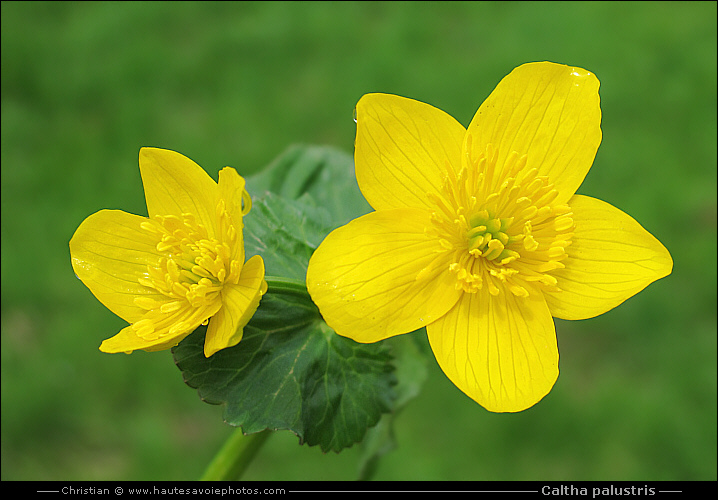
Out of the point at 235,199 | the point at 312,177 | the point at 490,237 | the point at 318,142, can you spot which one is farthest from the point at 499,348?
the point at 318,142

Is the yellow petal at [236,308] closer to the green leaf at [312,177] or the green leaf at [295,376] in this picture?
the green leaf at [295,376]

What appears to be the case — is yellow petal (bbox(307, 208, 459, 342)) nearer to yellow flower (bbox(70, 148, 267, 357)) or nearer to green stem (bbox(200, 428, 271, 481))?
yellow flower (bbox(70, 148, 267, 357))

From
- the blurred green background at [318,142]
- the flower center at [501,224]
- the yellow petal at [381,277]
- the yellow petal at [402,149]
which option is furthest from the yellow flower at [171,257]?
the blurred green background at [318,142]

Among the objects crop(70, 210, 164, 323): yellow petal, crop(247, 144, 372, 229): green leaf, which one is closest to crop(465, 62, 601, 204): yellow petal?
crop(247, 144, 372, 229): green leaf

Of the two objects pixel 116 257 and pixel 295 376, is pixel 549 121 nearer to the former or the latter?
pixel 295 376
